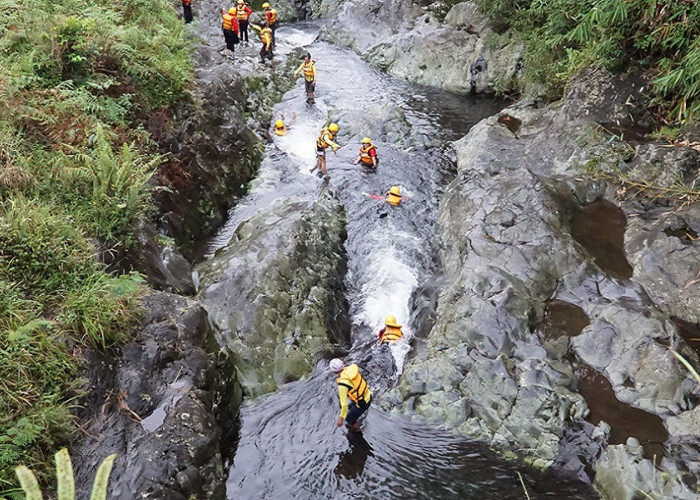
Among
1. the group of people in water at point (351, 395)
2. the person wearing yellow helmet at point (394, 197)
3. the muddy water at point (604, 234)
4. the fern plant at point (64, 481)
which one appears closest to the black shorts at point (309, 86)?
the person wearing yellow helmet at point (394, 197)

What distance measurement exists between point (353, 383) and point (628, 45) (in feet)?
33.8

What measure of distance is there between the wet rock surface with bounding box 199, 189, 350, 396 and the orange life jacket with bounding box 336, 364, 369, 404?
4.52 ft

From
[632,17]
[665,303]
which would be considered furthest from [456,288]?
[632,17]

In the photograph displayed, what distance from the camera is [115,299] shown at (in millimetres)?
6086

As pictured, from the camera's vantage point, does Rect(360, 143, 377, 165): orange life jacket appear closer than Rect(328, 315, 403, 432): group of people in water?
No

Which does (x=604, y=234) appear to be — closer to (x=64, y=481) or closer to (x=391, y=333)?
(x=391, y=333)

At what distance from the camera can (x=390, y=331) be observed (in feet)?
29.2

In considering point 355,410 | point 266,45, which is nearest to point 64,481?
point 355,410

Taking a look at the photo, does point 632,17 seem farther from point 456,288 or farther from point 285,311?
point 285,311

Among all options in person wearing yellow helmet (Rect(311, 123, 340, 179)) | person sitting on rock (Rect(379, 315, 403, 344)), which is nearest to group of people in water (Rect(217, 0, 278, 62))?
person wearing yellow helmet (Rect(311, 123, 340, 179))

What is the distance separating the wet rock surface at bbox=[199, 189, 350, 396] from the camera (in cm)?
823

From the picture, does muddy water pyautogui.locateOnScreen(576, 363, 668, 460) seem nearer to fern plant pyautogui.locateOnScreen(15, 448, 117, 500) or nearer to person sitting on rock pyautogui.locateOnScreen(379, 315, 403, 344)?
person sitting on rock pyautogui.locateOnScreen(379, 315, 403, 344)

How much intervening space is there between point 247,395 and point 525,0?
16.9 meters

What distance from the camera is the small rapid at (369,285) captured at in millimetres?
6762
